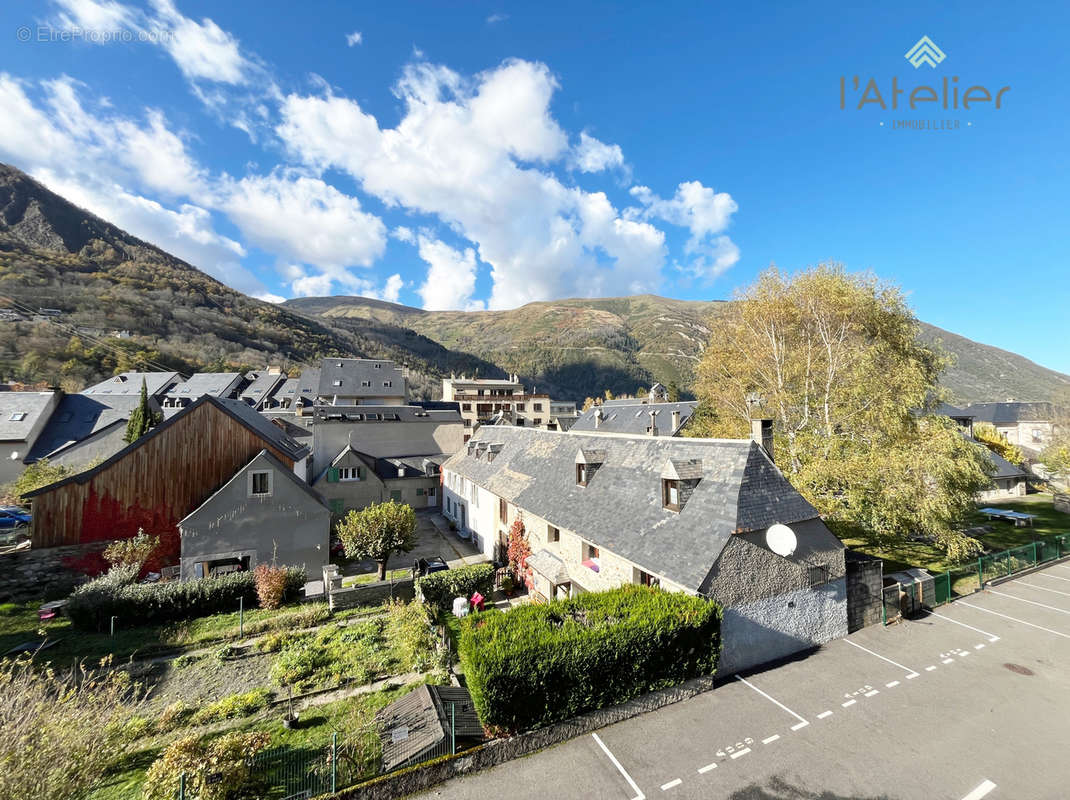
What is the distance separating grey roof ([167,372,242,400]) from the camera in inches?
2489

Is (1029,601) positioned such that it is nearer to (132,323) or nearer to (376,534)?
(376,534)

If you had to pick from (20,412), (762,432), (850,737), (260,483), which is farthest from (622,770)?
(20,412)

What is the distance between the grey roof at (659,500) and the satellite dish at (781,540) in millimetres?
304

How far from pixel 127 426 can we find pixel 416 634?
36336 mm

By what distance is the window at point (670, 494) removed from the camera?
14930 millimetres

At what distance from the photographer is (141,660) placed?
13953 mm

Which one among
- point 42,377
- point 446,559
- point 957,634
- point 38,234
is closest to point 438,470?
point 446,559

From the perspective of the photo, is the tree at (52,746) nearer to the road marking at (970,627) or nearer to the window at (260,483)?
the window at (260,483)

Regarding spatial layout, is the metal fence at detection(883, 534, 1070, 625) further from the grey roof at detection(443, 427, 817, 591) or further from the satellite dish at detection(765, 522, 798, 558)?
the satellite dish at detection(765, 522, 798, 558)

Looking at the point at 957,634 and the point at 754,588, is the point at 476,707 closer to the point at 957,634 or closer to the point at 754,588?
the point at 754,588

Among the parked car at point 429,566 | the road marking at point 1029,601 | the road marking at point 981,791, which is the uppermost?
the road marking at point 1029,601

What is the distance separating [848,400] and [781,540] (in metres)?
15.1

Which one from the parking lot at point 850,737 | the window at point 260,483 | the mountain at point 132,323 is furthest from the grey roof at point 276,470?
the mountain at point 132,323

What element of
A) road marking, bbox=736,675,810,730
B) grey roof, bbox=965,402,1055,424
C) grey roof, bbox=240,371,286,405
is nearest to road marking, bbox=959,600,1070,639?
road marking, bbox=736,675,810,730
